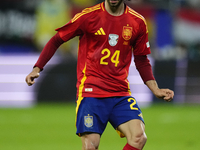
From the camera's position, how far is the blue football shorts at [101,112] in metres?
4.07

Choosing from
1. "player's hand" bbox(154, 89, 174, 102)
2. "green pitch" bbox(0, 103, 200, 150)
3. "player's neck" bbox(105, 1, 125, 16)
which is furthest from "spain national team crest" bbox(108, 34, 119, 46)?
"green pitch" bbox(0, 103, 200, 150)

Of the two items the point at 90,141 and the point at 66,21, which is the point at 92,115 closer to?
the point at 90,141

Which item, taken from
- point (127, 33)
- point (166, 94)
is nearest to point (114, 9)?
point (127, 33)

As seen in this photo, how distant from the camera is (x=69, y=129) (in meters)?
8.12

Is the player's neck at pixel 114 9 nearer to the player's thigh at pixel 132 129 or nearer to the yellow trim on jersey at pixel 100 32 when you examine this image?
the yellow trim on jersey at pixel 100 32

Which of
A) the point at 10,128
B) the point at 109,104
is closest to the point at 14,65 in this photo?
the point at 10,128

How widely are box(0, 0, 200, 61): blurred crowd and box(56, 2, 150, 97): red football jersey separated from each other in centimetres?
700

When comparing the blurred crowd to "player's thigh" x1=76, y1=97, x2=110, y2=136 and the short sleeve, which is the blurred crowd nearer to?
the short sleeve

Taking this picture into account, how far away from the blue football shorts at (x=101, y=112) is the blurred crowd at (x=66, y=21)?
7.12m

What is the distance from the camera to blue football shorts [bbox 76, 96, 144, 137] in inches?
160

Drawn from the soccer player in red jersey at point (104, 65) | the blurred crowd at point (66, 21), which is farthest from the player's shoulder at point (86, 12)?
the blurred crowd at point (66, 21)

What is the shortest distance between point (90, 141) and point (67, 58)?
7167 millimetres

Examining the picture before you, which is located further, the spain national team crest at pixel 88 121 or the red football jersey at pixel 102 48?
the red football jersey at pixel 102 48

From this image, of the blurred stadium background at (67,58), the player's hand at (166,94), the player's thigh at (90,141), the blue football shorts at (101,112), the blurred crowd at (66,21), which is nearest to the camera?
the player's thigh at (90,141)
